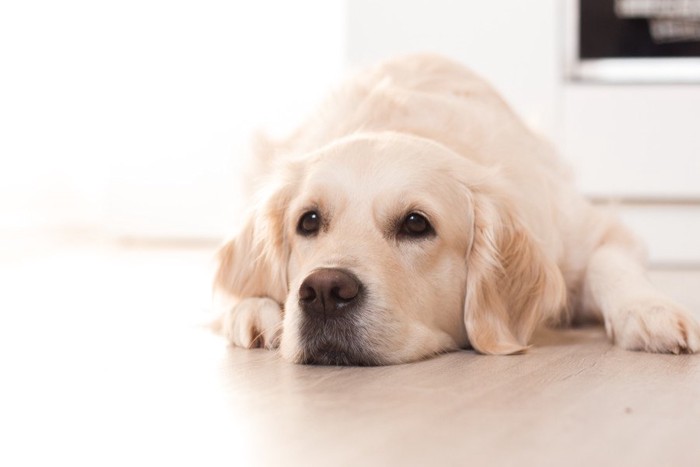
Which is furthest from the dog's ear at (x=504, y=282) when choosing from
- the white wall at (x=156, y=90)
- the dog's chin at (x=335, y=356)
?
the white wall at (x=156, y=90)

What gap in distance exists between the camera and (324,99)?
306 centimetres

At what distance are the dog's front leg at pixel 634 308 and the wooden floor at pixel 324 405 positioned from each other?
5 centimetres

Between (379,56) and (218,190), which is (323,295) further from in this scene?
(218,190)

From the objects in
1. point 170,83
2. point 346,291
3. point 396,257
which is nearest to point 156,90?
point 170,83

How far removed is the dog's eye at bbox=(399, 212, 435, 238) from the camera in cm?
232

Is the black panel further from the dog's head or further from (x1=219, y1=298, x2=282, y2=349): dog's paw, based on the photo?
(x1=219, y1=298, x2=282, y2=349): dog's paw

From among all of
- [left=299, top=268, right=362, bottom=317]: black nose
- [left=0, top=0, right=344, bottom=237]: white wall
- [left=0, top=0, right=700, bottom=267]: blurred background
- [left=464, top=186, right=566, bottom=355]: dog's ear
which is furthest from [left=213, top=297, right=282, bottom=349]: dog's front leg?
[left=0, top=0, right=344, bottom=237]: white wall

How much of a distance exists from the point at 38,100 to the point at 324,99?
3.81 m

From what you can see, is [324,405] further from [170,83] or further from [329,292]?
[170,83]

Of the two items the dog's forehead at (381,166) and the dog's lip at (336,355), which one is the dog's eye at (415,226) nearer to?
the dog's forehead at (381,166)

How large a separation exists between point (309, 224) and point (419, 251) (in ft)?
0.89

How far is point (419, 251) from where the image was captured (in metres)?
2.32

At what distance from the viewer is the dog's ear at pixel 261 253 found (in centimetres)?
262

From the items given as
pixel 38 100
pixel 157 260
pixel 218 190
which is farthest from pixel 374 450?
pixel 38 100
